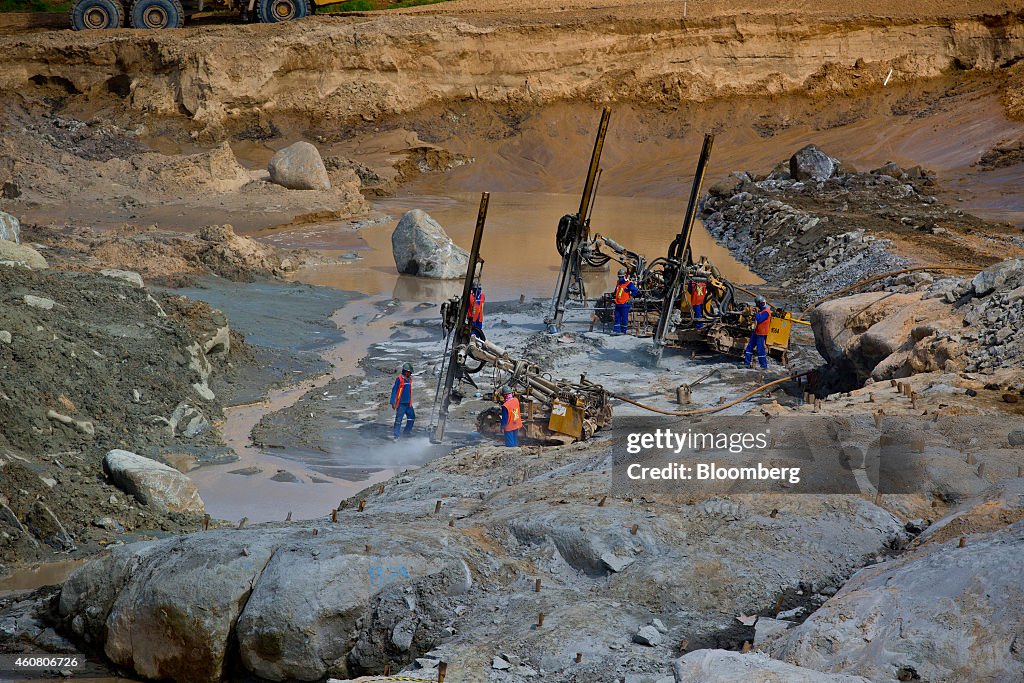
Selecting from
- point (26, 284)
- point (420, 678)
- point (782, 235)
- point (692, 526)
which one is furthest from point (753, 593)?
point (782, 235)

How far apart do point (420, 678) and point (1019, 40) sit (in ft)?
150

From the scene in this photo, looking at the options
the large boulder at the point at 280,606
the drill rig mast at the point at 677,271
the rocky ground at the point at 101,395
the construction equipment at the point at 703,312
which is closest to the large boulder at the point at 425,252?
the construction equipment at the point at 703,312

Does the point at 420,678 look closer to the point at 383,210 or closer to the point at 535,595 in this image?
the point at 535,595

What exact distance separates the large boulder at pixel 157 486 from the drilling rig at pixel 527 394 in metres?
3.09

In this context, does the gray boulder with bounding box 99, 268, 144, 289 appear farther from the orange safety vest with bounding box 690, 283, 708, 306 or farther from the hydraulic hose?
the orange safety vest with bounding box 690, 283, 708, 306

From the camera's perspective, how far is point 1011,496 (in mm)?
7094

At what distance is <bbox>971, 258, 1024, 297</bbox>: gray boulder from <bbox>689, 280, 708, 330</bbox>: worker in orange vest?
4389 millimetres

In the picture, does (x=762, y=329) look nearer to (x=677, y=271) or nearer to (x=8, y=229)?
(x=677, y=271)

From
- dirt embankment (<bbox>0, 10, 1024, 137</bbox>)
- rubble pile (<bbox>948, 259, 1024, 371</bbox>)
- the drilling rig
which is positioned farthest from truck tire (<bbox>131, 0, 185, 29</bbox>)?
rubble pile (<bbox>948, 259, 1024, 371</bbox>)

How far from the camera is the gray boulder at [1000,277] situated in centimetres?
1295

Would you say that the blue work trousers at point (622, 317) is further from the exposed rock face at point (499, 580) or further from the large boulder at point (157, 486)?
the exposed rock face at point (499, 580)

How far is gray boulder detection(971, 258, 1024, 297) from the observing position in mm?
12945

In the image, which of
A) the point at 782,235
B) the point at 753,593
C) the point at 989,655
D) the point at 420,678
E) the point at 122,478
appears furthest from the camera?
the point at 782,235

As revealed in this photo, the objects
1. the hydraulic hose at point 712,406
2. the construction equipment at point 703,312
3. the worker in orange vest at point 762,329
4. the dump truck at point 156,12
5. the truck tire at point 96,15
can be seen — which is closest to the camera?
the hydraulic hose at point 712,406
